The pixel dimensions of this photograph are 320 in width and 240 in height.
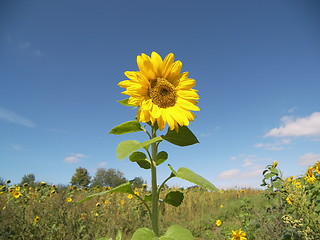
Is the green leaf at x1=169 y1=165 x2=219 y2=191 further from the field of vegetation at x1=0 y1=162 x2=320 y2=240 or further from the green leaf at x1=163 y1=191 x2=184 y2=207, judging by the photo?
the field of vegetation at x1=0 y1=162 x2=320 y2=240

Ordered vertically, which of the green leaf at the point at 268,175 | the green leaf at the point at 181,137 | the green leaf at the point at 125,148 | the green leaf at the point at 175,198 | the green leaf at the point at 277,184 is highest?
the green leaf at the point at 268,175

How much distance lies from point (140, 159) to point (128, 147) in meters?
0.19

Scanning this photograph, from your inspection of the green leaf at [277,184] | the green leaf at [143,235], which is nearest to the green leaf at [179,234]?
the green leaf at [143,235]

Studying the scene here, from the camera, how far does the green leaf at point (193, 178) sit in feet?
2.85

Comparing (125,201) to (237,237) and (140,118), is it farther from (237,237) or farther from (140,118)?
(140,118)

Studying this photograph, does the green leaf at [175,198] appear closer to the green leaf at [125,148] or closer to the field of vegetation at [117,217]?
the green leaf at [125,148]

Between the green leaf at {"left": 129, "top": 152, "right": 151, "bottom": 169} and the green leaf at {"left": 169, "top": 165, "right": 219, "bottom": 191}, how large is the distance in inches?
5.6

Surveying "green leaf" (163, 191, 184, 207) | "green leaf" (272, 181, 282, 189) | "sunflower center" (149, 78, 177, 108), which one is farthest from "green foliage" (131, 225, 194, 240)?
"green leaf" (272, 181, 282, 189)

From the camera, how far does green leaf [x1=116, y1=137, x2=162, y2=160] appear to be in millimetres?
838

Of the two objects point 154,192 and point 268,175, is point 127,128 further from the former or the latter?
point 268,175

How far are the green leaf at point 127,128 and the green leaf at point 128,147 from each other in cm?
8

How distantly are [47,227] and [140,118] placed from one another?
4648mm

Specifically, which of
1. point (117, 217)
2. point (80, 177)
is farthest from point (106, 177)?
point (117, 217)

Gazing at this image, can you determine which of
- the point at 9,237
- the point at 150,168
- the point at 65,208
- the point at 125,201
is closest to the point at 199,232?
the point at 125,201
